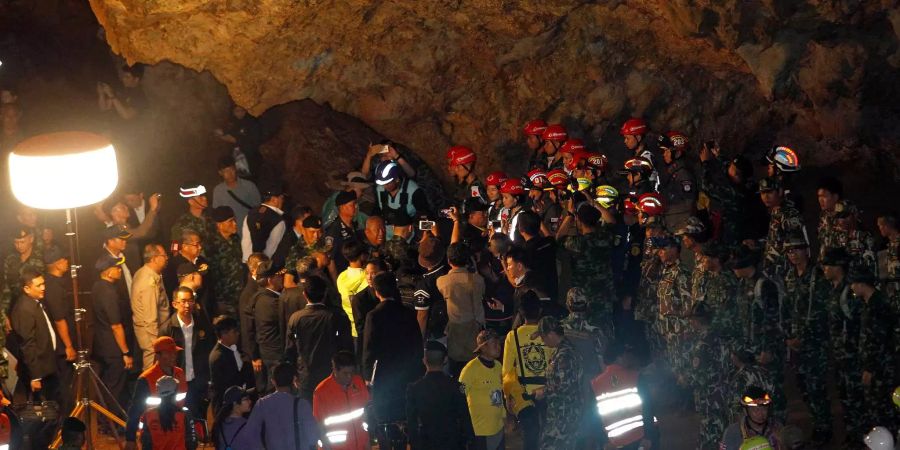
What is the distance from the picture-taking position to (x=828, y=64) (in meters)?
14.2

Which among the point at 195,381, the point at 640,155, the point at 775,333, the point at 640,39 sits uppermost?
the point at 640,39

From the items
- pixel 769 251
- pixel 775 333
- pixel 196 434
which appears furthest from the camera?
pixel 769 251

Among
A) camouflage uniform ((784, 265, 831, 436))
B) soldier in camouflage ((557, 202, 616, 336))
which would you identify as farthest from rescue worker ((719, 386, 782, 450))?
soldier in camouflage ((557, 202, 616, 336))

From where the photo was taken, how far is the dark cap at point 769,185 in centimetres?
1391

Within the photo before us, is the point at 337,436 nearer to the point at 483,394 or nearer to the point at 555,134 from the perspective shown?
the point at 483,394

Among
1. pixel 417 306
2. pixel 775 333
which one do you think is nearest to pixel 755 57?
pixel 775 333

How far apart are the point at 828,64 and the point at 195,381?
26.5ft

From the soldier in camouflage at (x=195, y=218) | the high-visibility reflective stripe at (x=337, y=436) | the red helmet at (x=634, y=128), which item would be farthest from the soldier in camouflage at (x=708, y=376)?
the soldier in camouflage at (x=195, y=218)

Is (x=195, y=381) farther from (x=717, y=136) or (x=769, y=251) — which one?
(x=717, y=136)

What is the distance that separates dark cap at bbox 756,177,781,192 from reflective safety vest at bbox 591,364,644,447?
5075 millimetres

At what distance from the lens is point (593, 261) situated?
13055 mm

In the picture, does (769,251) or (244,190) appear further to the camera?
(244,190)

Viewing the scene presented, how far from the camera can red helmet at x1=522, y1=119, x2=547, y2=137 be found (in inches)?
661

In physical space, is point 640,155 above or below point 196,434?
above
